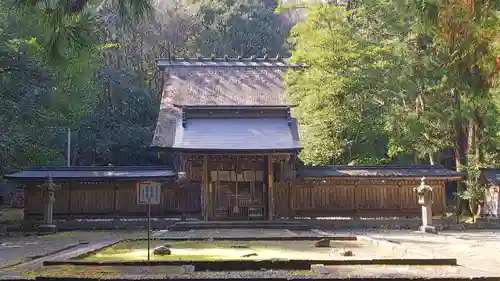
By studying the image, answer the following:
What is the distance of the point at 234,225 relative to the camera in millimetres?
19250

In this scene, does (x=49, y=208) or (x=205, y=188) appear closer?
(x=49, y=208)

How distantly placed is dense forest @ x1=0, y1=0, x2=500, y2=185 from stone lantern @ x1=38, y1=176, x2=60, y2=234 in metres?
0.99

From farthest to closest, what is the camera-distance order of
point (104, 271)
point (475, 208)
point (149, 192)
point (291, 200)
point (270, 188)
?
point (475, 208) < point (291, 200) < point (270, 188) < point (149, 192) < point (104, 271)

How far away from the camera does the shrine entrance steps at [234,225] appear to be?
62.5 ft

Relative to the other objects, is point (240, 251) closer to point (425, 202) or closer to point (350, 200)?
point (425, 202)

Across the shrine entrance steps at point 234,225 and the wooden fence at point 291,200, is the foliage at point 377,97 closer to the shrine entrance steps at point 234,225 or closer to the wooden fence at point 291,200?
the wooden fence at point 291,200

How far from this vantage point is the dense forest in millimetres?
6578

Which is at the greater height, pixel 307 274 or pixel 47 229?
pixel 307 274

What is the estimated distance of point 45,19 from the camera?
6.95m

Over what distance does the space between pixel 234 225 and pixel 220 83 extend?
11.2 meters

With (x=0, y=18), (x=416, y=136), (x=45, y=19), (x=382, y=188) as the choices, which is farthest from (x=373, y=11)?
(x=45, y=19)

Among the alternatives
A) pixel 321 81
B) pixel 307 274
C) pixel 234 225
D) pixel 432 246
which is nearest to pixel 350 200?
pixel 234 225

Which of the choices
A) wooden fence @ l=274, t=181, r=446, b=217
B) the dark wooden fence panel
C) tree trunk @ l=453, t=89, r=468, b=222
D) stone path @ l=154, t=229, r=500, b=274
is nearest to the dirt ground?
stone path @ l=154, t=229, r=500, b=274

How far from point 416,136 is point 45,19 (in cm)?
1861
